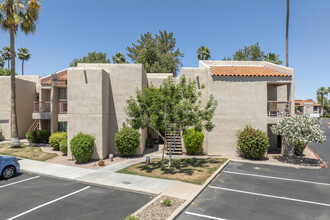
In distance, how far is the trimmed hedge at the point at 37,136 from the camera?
62.7 feet

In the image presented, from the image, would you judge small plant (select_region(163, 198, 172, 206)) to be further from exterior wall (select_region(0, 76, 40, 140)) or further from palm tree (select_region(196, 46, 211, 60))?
palm tree (select_region(196, 46, 211, 60))

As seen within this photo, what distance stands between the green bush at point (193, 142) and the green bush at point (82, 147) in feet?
24.5

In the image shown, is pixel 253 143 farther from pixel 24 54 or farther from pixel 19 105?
pixel 24 54

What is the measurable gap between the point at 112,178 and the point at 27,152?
1073 cm

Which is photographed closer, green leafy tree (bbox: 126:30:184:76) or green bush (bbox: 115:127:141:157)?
green bush (bbox: 115:127:141:157)

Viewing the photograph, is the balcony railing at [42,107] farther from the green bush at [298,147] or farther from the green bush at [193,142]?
the green bush at [298,147]

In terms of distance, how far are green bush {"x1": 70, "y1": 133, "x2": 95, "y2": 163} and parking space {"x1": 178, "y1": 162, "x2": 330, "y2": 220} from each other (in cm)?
879

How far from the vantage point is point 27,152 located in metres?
16.0

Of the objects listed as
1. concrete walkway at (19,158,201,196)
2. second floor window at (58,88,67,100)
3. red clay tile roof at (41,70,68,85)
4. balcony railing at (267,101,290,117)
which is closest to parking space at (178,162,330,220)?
concrete walkway at (19,158,201,196)

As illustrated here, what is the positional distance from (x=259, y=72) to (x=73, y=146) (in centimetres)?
1626

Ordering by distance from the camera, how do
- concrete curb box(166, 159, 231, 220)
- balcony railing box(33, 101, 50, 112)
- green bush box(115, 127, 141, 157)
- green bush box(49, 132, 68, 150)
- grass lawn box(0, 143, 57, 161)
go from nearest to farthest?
concrete curb box(166, 159, 231, 220), green bush box(115, 127, 141, 157), grass lawn box(0, 143, 57, 161), green bush box(49, 132, 68, 150), balcony railing box(33, 101, 50, 112)

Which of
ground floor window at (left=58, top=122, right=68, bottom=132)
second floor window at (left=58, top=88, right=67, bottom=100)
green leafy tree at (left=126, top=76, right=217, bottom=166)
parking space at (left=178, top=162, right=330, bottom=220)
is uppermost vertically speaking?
second floor window at (left=58, top=88, right=67, bottom=100)

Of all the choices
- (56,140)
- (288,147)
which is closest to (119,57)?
(56,140)

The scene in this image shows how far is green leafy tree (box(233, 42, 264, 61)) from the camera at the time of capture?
3962cm
